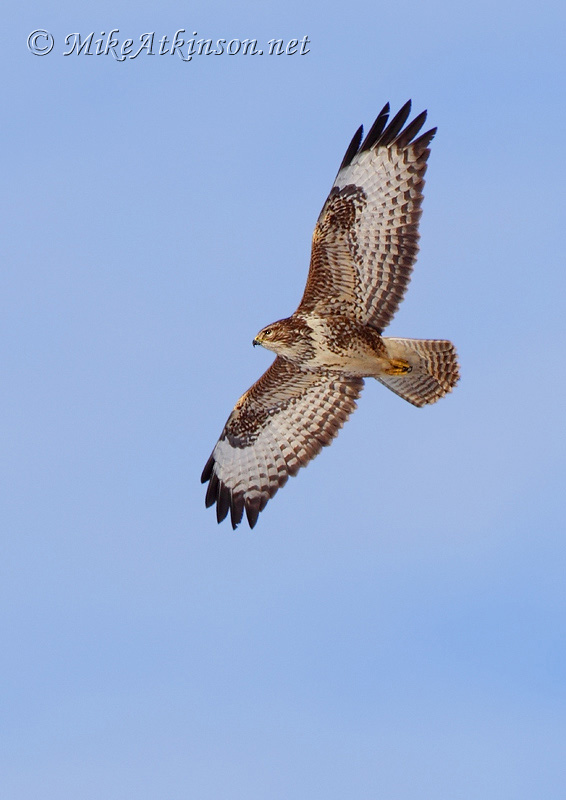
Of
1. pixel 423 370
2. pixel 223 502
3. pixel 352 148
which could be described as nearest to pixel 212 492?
pixel 223 502

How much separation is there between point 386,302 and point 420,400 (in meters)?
Answer: 1.24

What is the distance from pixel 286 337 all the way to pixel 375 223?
151cm

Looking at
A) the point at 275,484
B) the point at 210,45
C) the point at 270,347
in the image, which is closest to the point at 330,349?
the point at 270,347

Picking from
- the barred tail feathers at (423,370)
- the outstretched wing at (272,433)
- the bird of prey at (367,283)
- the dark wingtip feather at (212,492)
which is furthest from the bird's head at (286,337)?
the dark wingtip feather at (212,492)

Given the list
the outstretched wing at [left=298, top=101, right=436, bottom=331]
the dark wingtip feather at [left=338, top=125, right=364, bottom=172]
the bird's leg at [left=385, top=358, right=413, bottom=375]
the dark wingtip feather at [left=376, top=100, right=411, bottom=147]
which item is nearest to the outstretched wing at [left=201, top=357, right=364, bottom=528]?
the bird's leg at [left=385, top=358, right=413, bottom=375]

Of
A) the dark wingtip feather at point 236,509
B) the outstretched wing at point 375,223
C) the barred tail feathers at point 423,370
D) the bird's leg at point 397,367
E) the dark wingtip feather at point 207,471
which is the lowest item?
the dark wingtip feather at point 236,509

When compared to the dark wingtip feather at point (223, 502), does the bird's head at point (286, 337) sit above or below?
above

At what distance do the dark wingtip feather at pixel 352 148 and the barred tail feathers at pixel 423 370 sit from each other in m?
1.87

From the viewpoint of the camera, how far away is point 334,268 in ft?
57.0

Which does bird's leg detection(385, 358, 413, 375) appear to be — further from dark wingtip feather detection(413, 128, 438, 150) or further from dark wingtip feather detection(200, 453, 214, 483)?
dark wingtip feather detection(200, 453, 214, 483)

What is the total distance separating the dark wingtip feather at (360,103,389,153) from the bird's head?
1.95 meters

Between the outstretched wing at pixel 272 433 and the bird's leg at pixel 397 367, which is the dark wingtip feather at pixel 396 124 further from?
the outstretched wing at pixel 272 433

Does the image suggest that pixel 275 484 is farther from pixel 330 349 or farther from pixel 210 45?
pixel 210 45

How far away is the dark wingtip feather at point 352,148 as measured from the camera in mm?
17469
